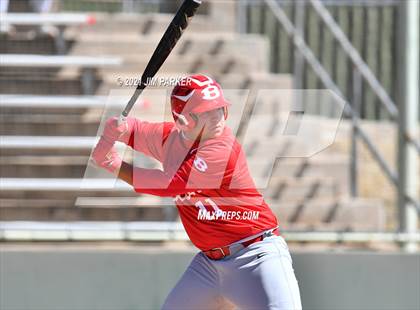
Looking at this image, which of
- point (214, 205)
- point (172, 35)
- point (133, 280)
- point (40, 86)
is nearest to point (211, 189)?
point (214, 205)

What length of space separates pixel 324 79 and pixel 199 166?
13.9 ft

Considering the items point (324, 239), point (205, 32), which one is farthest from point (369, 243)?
point (205, 32)

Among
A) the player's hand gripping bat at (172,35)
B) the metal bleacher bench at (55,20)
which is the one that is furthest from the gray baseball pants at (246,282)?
the metal bleacher bench at (55,20)

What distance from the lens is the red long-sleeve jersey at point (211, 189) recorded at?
4926mm

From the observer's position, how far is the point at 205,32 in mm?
9711

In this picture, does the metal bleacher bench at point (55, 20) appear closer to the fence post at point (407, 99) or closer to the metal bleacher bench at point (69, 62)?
the metal bleacher bench at point (69, 62)

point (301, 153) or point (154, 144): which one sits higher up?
point (154, 144)

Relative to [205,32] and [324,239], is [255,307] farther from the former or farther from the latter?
[205,32]

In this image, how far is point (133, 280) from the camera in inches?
251

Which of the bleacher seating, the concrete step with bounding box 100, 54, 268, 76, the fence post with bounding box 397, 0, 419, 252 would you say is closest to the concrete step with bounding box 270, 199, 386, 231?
the bleacher seating

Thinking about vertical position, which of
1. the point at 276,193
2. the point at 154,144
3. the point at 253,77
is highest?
the point at 154,144

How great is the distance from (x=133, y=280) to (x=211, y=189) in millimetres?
1585

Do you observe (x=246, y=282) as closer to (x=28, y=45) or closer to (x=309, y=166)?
(x=309, y=166)

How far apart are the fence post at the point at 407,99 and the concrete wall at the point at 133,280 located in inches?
59.3
